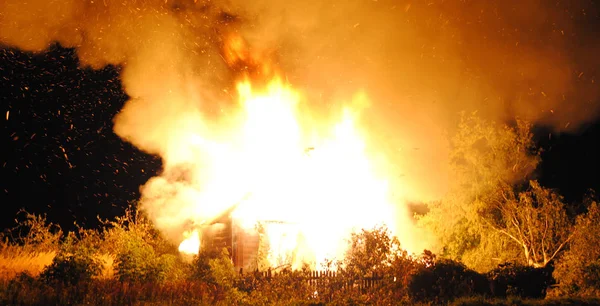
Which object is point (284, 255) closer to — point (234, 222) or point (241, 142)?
point (234, 222)

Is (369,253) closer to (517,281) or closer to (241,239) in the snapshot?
(517,281)

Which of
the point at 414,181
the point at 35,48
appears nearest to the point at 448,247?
the point at 414,181

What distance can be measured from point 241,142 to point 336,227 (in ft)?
21.2

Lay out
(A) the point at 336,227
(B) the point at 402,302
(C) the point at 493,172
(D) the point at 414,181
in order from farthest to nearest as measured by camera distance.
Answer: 1. (D) the point at 414,181
2. (C) the point at 493,172
3. (A) the point at 336,227
4. (B) the point at 402,302

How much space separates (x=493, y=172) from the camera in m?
25.1

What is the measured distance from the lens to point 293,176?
943 inches

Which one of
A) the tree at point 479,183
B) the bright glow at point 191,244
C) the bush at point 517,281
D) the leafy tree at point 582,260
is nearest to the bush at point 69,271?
the bright glow at point 191,244

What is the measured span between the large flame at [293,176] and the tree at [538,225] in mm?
6137

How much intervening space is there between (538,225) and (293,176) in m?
10.7

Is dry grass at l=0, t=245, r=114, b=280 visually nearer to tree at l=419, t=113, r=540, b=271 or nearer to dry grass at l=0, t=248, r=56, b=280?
dry grass at l=0, t=248, r=56, b=280

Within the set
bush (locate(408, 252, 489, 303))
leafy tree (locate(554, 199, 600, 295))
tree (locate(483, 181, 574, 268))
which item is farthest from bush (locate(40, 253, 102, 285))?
tree (locate(483, 181, 574, 268))

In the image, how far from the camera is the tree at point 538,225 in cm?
Answer: 2150

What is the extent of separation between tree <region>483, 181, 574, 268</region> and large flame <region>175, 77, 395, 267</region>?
614cm

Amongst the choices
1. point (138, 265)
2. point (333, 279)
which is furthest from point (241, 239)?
point (333, 279)
